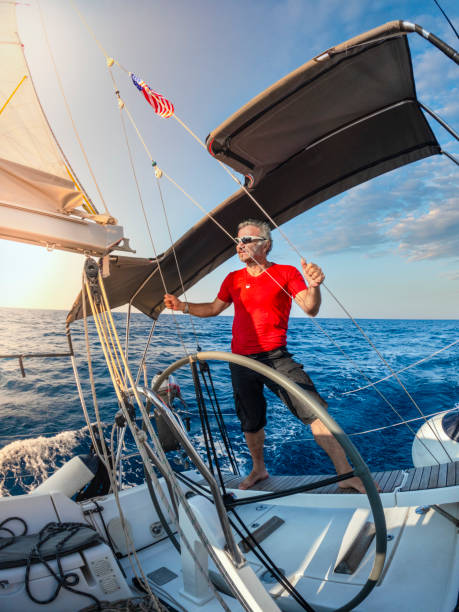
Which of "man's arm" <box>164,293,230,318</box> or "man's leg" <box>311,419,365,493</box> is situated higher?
"man's arm" <box>164,293,230,318</box>

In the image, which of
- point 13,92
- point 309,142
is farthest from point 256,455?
point 13,92

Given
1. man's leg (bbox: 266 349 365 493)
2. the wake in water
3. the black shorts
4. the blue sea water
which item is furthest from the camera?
the blue sea water

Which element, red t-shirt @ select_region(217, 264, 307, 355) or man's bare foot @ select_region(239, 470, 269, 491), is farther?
man's bare foot @ select_region(239, 470, 269, 491)

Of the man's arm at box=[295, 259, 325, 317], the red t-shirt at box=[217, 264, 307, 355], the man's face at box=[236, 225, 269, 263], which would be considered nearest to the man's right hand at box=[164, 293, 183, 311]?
the red t-shirt at box=[217, 264, 307, 355]

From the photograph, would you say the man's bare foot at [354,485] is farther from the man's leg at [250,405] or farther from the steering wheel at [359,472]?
the steering wheel at [359,472]

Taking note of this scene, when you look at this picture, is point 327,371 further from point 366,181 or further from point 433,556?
point 433,556

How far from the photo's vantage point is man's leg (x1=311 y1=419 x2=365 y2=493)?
1690mm

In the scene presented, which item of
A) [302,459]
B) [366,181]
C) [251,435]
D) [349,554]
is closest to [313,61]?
[366,181]

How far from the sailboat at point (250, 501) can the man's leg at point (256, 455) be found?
0.19 feet

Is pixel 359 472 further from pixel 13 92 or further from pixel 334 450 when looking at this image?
pixel 13 92

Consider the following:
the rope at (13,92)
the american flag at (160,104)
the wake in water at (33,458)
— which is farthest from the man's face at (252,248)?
the rope at (13,92)

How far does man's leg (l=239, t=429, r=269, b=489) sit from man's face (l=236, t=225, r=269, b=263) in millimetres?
1013

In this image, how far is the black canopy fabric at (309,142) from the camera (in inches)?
62.7

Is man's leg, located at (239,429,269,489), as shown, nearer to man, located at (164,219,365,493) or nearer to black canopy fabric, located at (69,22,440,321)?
man, located at (164,219,365,493)
